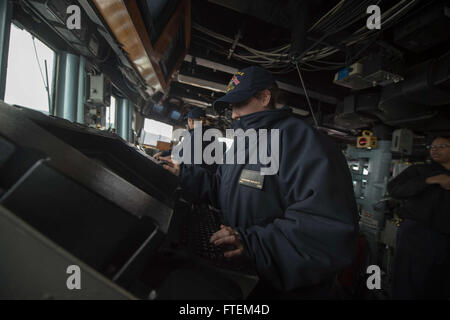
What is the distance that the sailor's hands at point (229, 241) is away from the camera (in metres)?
0.69

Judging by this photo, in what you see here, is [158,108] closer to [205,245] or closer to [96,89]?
[96,89]

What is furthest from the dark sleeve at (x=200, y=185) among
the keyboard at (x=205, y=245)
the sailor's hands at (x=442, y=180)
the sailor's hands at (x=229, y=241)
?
the sailor's hands at (x=442, y=180)

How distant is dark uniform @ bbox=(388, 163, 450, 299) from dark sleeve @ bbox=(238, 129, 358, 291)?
2117 mm

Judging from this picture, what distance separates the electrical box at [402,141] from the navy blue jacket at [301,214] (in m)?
3.06

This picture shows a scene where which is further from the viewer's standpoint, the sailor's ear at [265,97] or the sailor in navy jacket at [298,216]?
the sailor's ear at [265,97]

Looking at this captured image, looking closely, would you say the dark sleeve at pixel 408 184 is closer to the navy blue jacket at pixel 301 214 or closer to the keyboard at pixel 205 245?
the navy blue jacket at pixel 301 214

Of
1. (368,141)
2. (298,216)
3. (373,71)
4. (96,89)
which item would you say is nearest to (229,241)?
(298,216)

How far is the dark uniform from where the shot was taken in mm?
2080

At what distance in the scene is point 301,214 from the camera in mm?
757

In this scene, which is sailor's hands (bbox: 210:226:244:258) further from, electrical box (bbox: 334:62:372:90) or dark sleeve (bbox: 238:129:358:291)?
electrical box (bbox: 334:62:372:90)

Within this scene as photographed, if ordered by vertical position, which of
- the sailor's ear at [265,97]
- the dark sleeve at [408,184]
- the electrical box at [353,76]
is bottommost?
the dark sleeve at [408,184]

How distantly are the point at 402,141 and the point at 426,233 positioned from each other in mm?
1537

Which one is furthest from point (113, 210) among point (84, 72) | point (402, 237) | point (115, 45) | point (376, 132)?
point (376, 132)

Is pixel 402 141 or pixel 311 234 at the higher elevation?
pixel 402 141
